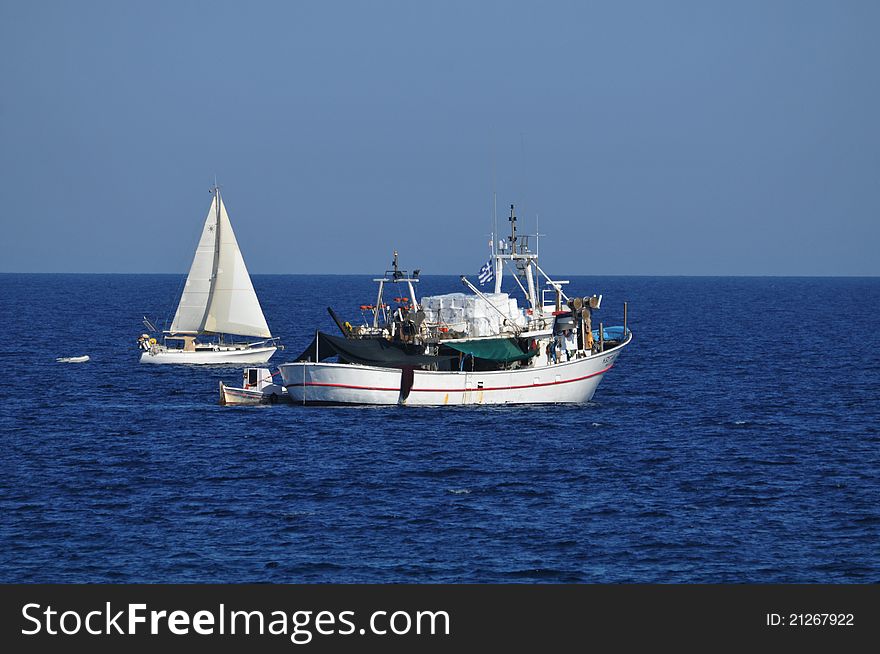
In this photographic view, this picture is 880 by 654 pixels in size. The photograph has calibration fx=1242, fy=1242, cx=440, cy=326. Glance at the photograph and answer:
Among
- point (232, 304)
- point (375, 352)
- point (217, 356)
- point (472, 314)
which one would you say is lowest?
point (217, 356)

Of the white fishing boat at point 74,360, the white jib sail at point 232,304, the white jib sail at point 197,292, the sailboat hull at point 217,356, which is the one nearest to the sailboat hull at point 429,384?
the sailboat hull at point 217,356

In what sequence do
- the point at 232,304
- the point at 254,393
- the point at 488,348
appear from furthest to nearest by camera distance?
the point at 232,304
the point at 254,393
the point at 488,348

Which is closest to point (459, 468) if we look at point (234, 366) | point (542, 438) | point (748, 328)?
point (542, 438)

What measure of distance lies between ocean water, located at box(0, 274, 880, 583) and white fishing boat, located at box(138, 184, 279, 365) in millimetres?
13917

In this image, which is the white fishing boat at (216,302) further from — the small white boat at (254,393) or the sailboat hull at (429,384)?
the sailboat hull at (429,384)

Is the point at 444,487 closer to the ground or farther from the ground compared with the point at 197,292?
closer to the ground

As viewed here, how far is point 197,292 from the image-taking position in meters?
108

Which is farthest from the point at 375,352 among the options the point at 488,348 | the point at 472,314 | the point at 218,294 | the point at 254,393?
the point at 218,294

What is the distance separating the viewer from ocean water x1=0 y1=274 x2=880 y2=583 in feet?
136

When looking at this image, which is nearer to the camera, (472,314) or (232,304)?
(472,314)

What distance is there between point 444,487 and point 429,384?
20.8 m

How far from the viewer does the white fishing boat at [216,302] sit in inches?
4218

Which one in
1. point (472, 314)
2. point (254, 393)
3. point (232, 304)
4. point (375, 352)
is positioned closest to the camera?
point (375, 352)

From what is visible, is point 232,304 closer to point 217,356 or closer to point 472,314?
point 217,356
